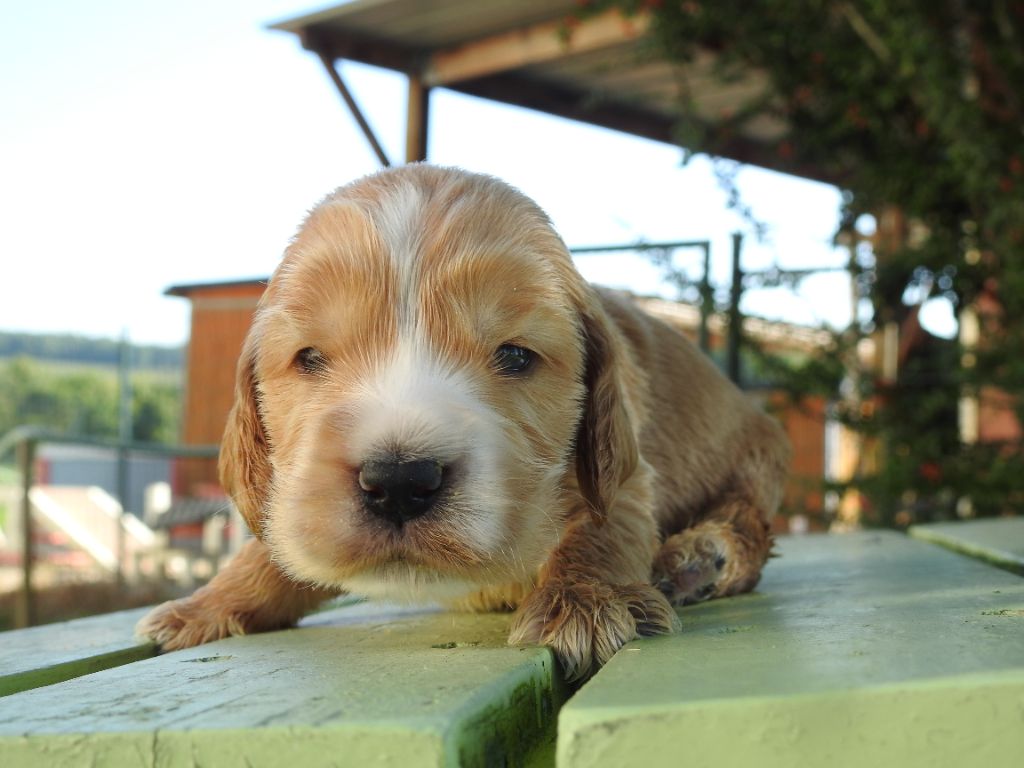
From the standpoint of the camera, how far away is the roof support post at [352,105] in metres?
9.77

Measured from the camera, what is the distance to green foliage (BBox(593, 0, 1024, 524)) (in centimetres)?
721

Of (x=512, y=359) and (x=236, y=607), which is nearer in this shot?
(x=512, y=359)

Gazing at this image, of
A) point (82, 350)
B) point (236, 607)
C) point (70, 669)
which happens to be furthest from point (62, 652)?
point (82, 350)

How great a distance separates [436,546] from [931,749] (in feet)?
3.06

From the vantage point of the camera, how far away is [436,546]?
1.98 meters

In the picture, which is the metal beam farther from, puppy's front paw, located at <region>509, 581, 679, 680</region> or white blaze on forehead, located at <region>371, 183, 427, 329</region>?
puppy's front paw, located at <region>509, 581, 679, 680</region>

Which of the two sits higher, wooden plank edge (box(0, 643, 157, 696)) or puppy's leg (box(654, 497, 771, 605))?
puppy's leg (box(654, 497, 771, 605))

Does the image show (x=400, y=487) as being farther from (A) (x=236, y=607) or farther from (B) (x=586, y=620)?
(A) (x=236, y=607)

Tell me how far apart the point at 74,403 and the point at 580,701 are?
18.5m

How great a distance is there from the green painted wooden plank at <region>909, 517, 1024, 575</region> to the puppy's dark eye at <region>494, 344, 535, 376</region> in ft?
5.78

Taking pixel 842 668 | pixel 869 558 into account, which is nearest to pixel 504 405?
pixel 842 668

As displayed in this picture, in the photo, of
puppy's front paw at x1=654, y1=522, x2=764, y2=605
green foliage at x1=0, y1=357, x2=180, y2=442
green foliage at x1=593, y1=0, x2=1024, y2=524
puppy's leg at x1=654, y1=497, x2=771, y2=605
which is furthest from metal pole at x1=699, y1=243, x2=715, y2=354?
green foliage at x1=0, y1=357, x2=180, y2=442

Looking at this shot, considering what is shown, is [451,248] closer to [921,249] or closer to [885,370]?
[921,249]

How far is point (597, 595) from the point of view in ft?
7.39
